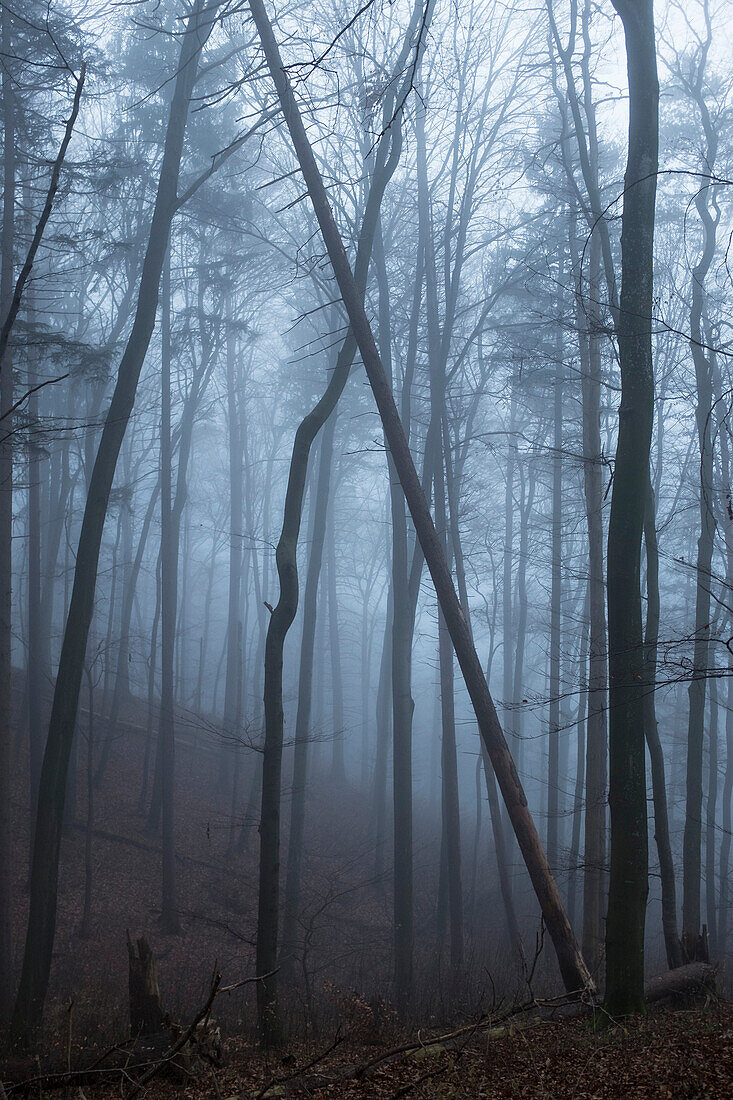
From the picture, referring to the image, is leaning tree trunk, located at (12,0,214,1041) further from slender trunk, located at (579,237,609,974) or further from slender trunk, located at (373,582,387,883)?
slender trunk, located at (373,582,387,883)

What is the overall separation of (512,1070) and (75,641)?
6056 millimetres

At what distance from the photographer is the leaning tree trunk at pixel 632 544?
6.02 metres

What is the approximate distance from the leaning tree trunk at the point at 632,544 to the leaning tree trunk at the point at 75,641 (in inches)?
157

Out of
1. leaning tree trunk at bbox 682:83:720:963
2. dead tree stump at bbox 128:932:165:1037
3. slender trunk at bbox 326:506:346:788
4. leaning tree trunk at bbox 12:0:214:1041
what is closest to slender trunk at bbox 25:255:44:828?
leaning tree trunk at bbox 12:0:214:1041

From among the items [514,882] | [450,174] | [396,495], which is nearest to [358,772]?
[514,882]

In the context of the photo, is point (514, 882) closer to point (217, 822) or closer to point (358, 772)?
point (217, 822)

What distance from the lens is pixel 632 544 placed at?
21.2ft

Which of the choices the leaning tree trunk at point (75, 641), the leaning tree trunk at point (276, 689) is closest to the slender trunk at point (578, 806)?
the leaning tree trunk at point (276, 689)

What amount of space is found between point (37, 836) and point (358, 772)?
27.7 m

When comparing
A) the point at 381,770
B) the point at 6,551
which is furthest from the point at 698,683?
the point at 381,770

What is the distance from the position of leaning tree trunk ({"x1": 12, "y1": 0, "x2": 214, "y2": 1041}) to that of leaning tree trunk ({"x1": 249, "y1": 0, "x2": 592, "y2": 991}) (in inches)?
44.0

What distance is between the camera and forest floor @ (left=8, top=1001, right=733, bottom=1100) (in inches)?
161

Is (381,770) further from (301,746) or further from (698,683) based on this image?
(698,683)

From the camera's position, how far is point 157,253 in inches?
376
